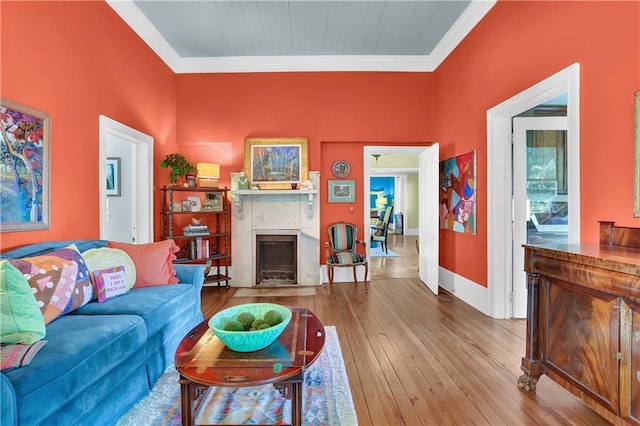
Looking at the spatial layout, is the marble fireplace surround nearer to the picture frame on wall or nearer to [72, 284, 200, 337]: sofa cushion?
the picture frame on wall

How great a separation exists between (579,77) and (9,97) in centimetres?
420

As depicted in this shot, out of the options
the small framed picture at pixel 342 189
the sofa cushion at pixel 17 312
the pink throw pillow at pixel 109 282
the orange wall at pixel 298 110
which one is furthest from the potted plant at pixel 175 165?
the sofa cushion at pixel 17 312

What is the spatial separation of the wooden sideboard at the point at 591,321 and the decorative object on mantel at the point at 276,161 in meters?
3.42

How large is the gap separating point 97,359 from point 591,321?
268 cm

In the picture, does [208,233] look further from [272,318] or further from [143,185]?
[272,318]

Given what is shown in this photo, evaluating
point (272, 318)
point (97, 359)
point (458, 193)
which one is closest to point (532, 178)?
point (458, 193)

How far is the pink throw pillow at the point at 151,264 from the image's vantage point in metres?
2.61

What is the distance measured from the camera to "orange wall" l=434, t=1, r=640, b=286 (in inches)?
76.2

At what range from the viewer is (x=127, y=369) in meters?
A: 1.81

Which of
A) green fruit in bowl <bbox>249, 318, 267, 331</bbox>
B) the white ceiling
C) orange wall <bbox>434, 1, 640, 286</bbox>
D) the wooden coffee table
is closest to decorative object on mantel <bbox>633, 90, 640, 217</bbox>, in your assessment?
orange wall <bbox>434, 1, 640, 286</bbox>

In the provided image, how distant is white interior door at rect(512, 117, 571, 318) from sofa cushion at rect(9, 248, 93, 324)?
4070 mm

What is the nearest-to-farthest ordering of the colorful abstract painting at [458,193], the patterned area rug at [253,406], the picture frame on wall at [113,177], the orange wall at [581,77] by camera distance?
the patterned area rug at [253,406], the orange wall at [581,77], the colorful abstract painting at [458,193], the picture frame on wall at [113,177]

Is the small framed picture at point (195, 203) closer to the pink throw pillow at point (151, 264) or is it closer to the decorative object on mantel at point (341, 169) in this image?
the pink throw pillow at point (151, 264)

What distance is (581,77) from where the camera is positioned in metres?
2.25
